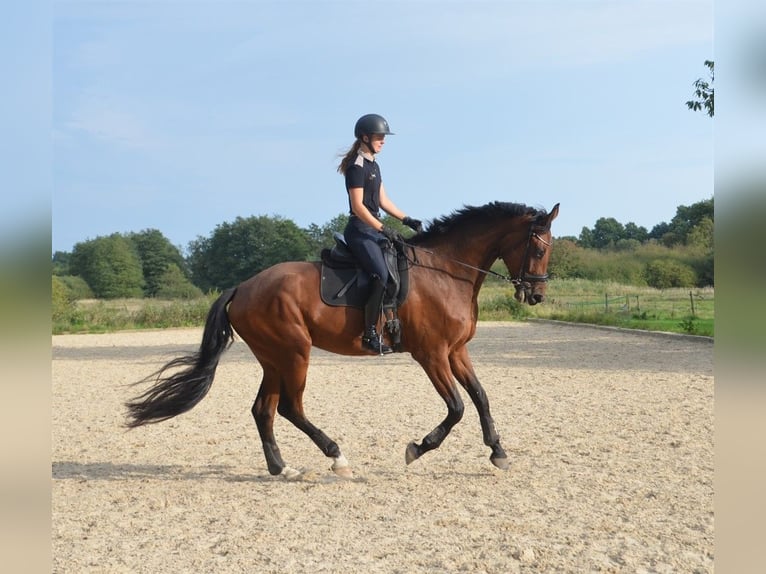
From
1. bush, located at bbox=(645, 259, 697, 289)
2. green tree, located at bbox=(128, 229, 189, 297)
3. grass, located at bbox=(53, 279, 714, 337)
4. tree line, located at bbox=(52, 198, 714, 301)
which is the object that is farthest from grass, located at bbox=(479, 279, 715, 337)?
green tree, located at bbox=(128, 229, 189, 297)

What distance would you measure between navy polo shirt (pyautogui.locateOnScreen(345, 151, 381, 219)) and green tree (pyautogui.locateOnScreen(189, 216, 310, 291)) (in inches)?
1875

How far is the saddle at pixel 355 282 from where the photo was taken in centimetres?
631

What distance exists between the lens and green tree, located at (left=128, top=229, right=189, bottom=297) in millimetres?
55359

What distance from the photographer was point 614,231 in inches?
2309

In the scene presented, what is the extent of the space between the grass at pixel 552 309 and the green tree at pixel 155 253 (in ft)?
51.4

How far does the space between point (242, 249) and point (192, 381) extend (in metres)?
49.9

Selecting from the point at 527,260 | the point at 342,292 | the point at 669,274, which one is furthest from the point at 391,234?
the point at 669,274

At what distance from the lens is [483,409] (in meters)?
6.41

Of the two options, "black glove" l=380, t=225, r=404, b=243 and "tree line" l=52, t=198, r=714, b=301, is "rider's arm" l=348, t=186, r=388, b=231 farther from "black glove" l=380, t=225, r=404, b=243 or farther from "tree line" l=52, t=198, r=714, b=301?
"tree line" l=52, t=198, r=714, b=301

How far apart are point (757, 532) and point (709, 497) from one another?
4620mm

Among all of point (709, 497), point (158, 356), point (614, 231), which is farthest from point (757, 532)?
point (614, 231)

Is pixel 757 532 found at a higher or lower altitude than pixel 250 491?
higher

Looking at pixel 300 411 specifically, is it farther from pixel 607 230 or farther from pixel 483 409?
pixel 607 230

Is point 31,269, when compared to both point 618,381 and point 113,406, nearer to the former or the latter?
point 113,406
